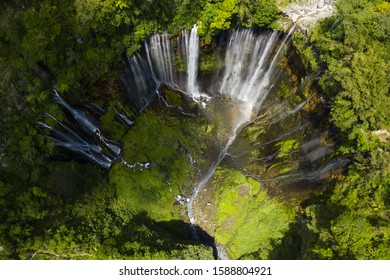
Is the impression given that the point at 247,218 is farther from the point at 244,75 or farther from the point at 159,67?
the point at 159,67

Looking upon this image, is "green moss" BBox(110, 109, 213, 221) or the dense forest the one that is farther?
"green moss" BBox(110, 109, 213, 221)

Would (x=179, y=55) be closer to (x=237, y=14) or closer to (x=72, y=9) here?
(x=237, y=14)

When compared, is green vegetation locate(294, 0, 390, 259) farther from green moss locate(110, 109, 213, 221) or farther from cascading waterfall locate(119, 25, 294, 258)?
green moss locate(110, 109, 213, 221)

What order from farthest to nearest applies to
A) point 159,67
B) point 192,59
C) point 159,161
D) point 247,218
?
point 192,59 → point 159,67 → point 159,161 → point 247,218

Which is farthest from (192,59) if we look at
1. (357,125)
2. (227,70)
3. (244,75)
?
(357,125)

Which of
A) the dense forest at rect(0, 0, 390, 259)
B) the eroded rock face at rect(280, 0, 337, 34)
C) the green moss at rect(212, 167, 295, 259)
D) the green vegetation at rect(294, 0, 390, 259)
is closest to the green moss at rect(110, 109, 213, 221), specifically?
the dense forest at rect(0, 0, 390, 259)

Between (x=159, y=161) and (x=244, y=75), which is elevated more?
(x=244, y=75)

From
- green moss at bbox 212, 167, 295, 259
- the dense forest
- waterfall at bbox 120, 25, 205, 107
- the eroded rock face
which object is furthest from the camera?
waterfall at bbox 120, 25, 205, 107
